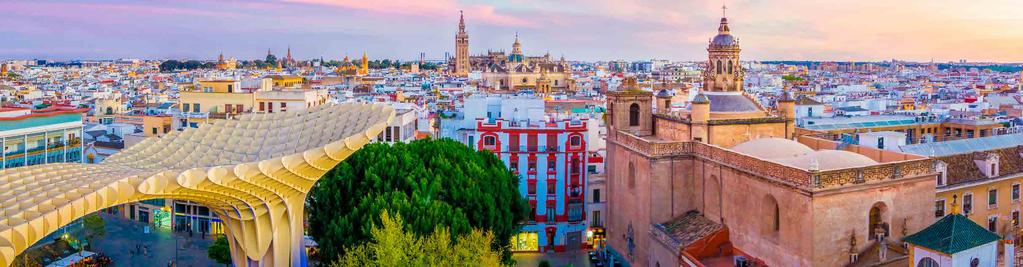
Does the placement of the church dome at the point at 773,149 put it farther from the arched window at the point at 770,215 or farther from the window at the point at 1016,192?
the window at the point at 1016,192

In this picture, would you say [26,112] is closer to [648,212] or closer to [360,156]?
[360,156]

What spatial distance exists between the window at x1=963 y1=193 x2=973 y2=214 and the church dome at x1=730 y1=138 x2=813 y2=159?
710cm

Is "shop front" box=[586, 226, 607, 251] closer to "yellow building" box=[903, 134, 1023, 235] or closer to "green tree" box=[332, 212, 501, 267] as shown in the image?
"yellow building" box=[903, 134, 1023, 235]

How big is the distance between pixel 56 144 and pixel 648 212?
32.1 m

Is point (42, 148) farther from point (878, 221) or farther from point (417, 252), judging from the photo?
point (878, 221)

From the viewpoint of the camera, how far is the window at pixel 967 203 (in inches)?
1328

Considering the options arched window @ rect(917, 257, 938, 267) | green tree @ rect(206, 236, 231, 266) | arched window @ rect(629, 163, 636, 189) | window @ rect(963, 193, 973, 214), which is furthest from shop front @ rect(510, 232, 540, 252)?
arched window @ rect(917, 257, 938, 267)

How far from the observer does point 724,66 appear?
38812 millimetres

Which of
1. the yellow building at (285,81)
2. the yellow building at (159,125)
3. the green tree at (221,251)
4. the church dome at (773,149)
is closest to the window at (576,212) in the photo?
the church dome at (773,149)

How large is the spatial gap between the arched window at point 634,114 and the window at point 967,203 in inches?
560

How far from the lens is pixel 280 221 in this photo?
29.5 meters

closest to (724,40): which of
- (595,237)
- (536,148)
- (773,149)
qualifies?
(773,149)

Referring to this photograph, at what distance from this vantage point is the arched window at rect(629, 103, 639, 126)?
39906mm

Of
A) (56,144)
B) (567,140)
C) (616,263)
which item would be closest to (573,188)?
(567,140)
